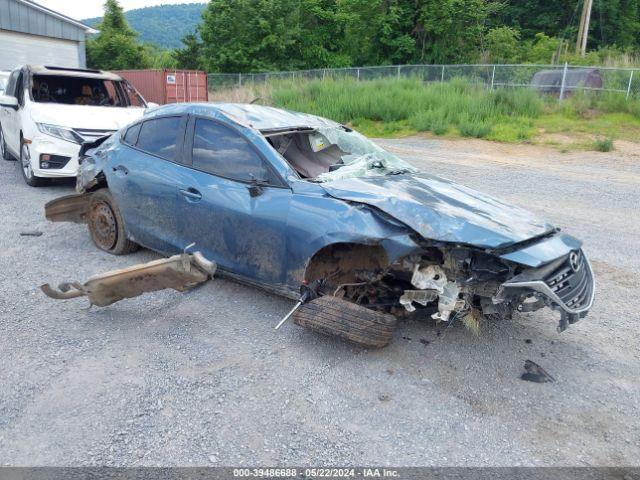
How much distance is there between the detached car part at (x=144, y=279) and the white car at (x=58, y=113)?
4358mm

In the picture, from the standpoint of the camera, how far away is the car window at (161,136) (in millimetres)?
5004

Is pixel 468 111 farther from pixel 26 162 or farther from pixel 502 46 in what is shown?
pixel 502 46

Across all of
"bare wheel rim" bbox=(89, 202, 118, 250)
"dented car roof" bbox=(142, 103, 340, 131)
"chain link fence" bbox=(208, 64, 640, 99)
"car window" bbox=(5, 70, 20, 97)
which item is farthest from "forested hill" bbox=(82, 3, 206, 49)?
"dented car roof" bbox=(142, 103, 340, 131)

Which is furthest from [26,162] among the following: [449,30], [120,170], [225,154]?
[449,30]

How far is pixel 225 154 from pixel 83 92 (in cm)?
601

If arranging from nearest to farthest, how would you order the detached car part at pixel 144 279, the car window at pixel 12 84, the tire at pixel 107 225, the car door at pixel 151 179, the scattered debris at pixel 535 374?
the scattered debris at pixel 535 374
the detached car part at pixel 144 279
the car door at pixel 151 179
the tire at pixel 107 225
the car window at pixel 12 84

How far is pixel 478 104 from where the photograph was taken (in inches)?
693

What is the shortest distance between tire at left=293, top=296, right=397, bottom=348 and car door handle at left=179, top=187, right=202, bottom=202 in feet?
4.82

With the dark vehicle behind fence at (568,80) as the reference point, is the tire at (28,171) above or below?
below

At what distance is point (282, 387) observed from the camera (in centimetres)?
351

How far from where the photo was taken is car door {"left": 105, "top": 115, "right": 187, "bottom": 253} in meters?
4.87

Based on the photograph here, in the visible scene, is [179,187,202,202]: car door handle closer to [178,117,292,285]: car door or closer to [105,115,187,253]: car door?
[178,117,292,285]: car door

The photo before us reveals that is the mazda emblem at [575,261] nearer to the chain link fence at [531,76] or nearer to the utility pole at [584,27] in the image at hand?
the chain link fence at [531,76]

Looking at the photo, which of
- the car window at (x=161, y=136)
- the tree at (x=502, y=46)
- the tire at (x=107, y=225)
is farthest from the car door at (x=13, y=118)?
the tree at (x=502, y=46)
